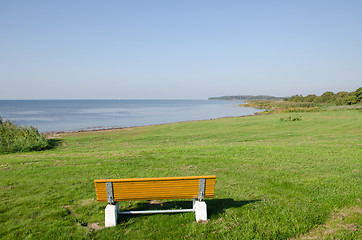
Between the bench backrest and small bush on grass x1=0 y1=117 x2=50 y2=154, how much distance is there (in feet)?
58.3

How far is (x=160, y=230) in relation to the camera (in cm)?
424

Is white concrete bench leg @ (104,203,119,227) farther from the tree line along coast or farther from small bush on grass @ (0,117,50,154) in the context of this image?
the tree line along coast

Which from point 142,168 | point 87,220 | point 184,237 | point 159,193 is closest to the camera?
point 184,237

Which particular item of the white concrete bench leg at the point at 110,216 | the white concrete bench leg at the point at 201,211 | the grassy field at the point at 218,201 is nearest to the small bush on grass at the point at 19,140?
the grassy field at the point at 218,201

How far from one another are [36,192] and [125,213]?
11.2 feet

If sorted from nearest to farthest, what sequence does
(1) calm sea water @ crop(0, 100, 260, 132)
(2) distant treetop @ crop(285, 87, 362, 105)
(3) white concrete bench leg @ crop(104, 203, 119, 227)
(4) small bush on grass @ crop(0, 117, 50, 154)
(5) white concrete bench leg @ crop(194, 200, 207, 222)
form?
(3) white concrete bench leg @ crop(104, 203, 119, 227), (5) white concrete bench leg @ crop(194, 200, 207, 222), (4) small bush on grass @ crop(0, 117, 50, 154), (1) calm sea water @ crop(0, 100, 260, 132), (2) distant treetop @ crop(285, 87, 362, 105)

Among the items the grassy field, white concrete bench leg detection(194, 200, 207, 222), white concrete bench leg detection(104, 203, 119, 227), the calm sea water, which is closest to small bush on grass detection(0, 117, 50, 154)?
the grassy field

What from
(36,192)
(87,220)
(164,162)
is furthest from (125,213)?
(164,162)

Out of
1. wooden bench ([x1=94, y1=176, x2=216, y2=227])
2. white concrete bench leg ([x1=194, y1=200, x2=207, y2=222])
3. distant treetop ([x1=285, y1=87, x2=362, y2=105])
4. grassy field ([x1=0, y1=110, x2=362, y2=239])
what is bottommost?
grassy field ([x1=0, y1=110, x2=362, y2=239])

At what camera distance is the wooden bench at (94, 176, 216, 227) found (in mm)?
4258

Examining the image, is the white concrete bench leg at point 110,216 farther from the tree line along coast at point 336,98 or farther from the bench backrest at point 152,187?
the tree line along coast at point 336,98

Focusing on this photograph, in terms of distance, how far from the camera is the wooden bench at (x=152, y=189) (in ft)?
14.0

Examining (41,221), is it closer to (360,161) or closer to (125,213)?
(125,213)

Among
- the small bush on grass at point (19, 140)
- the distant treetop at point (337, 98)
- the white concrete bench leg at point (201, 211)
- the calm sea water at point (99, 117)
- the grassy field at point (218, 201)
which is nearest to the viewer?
the grassy field at point (218, 201)
